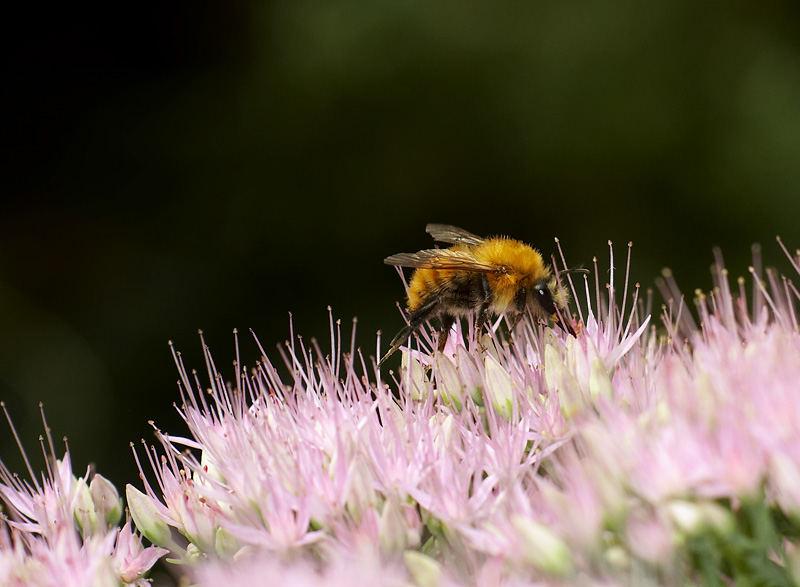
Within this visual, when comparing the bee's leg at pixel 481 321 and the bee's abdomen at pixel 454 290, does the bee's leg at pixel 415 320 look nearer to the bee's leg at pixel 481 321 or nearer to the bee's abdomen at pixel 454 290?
the bee's abdomen at pixel 454 290

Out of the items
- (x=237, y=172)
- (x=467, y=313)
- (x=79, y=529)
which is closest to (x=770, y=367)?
(x=467, y=313)

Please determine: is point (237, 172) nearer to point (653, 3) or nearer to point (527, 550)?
point (653, 3)

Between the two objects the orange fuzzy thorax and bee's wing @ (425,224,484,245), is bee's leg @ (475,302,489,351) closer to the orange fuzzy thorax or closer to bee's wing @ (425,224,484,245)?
the orange fuzzy thorax

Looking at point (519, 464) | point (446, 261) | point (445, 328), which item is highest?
point (446, 261)

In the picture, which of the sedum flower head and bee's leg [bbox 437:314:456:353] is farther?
bee's leg [bbox 437:314:456:353]

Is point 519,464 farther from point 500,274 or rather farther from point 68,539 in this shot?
point 68,539

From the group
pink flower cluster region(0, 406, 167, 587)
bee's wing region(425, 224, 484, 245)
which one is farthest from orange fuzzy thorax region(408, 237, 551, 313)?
pink flower cluster region(0, 406, 167, 587)

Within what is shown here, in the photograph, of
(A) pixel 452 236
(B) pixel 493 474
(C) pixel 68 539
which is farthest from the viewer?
(A) pixel 452 236

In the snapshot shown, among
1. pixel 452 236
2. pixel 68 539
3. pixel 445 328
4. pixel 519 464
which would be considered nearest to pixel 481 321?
pixel 445 328

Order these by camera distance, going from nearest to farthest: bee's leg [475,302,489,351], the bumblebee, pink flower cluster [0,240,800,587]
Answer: pink flower cluster [0,240,800,587] → bee's leg [475,302,489,351] → the bumblebee
